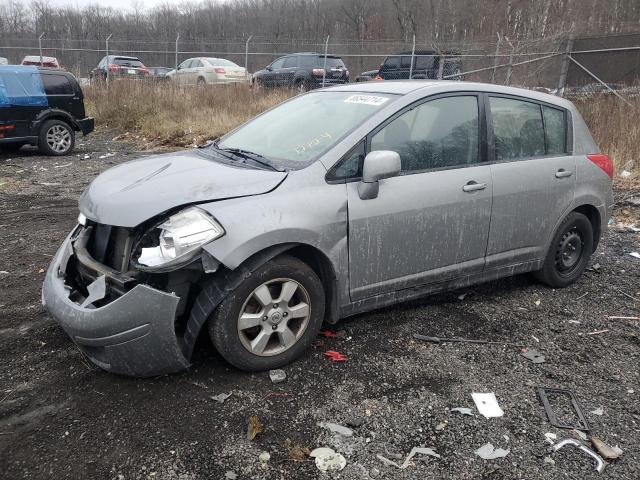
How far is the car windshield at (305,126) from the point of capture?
3.46 m

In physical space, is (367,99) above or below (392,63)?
below

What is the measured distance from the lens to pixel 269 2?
179ft

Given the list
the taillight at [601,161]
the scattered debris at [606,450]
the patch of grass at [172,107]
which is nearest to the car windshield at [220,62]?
the patch of grass at [172,107]

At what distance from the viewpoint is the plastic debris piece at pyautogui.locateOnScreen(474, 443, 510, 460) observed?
2561 millimetres

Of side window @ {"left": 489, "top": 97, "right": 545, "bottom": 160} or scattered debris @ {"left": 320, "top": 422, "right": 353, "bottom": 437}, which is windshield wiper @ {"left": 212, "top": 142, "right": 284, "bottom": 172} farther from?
side window @ {"left": 489, "top": 97, "right": 545, "bottom": 160}

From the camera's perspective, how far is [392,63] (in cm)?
1892

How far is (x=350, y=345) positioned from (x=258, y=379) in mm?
735

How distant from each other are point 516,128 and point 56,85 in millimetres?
10539

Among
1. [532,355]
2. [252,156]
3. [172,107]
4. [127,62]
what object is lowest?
[532,355]

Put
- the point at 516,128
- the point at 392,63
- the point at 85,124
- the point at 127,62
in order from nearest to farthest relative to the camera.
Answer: the point at 516,128, the point at 85,124, the point at 392,63, the point at 127,62

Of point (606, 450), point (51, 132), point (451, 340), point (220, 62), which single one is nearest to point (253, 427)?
point (451, 340)

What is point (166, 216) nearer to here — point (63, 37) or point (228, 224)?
point (228, 224)

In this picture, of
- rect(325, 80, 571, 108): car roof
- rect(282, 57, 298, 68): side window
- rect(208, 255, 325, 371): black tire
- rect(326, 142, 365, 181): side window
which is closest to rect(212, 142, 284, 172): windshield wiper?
rect(326, 142, 365, 181): side window

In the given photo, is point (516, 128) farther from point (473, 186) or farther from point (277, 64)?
point (277, 64)
